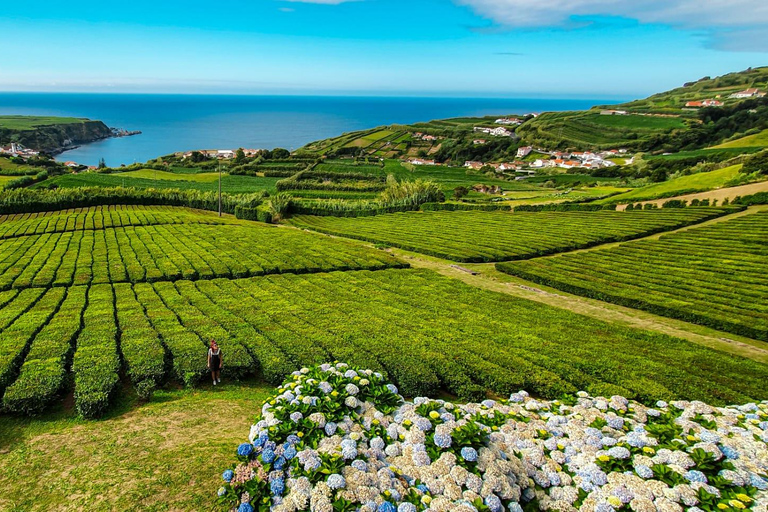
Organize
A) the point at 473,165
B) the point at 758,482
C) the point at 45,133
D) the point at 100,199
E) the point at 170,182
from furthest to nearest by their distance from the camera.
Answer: the point at 45,133 < the point at 473,165 < the point at 170,182 < the point at 100,199 < the point at 758,482

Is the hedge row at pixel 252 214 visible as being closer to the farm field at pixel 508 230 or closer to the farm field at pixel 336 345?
the farm field at pixel 508 230

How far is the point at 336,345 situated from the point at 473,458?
27.7 feet

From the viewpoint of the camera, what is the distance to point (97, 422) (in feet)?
35.0

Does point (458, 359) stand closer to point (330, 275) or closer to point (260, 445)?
point (260, 445)

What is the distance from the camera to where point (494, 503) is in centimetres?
620

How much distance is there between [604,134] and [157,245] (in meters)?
159

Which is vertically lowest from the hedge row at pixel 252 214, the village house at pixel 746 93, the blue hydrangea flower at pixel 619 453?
the hedge row at pixel 252 214

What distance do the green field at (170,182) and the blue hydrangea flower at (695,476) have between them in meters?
84.7

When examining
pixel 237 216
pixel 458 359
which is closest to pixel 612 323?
pixel 458 359

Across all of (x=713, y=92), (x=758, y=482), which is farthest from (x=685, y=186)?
(x=713, y=92)

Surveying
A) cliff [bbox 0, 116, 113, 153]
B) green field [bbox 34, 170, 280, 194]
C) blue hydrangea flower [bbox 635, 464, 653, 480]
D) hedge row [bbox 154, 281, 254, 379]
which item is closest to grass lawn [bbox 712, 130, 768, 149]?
green field [bbox 34, 170, 280, 194]

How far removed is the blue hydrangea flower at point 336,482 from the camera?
20.7 ft

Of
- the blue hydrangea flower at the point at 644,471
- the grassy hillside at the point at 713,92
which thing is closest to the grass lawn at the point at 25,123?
the blue hydrangea flower at the point at 644,471

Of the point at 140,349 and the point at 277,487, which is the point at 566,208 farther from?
the point at 277,487
